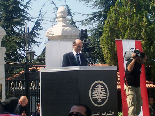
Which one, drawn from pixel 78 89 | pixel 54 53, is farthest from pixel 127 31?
pixel 78 89

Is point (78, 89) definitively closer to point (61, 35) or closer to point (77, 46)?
point (77, 46)

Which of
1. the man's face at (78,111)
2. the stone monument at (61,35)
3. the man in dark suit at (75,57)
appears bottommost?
the man's face at (78,111)

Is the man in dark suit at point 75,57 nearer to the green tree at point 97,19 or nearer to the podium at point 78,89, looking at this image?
the podium at point 78,89

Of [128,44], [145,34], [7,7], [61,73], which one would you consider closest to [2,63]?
[128,44]

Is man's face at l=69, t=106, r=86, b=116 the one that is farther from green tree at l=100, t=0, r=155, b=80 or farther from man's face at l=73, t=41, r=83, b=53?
green tree at l=100, t=0, r=155, b=80

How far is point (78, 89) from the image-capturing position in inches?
240

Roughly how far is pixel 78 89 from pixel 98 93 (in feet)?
0.97

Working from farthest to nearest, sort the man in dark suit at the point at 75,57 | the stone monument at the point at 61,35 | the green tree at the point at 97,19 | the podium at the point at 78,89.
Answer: the green tree at the point at 97,19, the stone monument at the point at 61,35, the man in dark suit at the point at 75,57, the podium at the point at 78,89

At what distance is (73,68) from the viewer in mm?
6121

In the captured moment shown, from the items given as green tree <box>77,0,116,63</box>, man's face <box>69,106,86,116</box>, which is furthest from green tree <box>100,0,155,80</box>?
man's face <box>69,106,86,116</box>

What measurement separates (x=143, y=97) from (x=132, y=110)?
3.13 feet

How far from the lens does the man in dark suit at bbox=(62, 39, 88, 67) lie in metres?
6.83

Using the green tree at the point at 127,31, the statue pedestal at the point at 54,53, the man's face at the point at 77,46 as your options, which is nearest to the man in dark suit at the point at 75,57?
the man's face at the point at 77,46

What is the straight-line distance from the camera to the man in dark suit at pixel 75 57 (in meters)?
6.83
